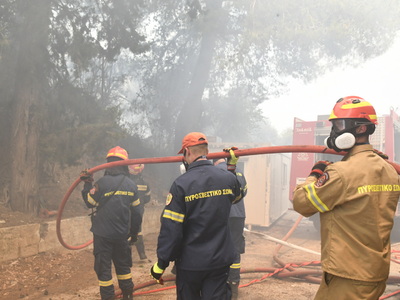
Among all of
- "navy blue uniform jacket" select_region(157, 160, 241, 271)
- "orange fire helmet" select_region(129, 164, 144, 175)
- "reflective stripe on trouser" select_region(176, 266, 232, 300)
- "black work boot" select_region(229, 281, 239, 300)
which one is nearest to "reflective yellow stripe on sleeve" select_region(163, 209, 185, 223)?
"navy blue uniform jacket" select_region(157, 160, 241, 271)

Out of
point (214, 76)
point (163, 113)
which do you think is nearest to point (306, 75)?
point (214, 76)

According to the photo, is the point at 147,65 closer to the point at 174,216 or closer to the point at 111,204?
the point at 111,204

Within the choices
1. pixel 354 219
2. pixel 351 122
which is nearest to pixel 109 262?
pixel 354 219

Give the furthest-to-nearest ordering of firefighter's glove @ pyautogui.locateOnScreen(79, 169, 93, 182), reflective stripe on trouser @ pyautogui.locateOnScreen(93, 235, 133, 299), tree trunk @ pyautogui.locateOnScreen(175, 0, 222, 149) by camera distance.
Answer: tree trunk @ pyautogui.locateOnScreen(175, 0, 222, 149) < firefighter's glove @ pyautogui.locateOnScreen(79, 169, 93, 182) < reflective stripe on trouser @ pyautogui.locateOnScreen(93, 235, 133, 299)

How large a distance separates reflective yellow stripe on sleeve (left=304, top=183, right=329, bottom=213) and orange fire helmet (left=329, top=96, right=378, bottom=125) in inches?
22.7

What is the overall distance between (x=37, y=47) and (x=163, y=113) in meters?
8.46

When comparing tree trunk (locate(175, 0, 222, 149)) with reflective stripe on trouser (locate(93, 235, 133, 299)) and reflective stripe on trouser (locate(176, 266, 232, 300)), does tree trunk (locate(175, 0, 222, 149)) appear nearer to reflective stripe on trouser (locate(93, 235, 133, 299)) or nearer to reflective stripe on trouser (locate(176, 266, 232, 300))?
reflective stripe on trouser (locate(93, 235, 133, 299))

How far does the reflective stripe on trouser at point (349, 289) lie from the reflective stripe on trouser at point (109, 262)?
2.82 meters

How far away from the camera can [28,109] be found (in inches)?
301

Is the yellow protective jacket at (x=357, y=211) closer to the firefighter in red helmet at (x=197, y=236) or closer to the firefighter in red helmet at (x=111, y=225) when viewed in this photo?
the firefighter in red helmet at (x=197, y=236)

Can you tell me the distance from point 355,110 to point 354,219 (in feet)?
2.53

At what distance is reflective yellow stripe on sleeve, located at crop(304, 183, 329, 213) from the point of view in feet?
7.75

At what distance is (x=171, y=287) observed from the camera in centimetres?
516

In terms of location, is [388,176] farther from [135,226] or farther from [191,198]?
[135,226]
